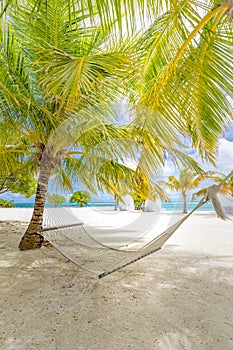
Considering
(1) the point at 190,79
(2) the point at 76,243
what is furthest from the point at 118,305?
(1) the point at 190,79

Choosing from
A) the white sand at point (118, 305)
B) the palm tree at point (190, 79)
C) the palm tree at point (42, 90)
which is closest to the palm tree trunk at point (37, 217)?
the palm tree at point (42, 90)

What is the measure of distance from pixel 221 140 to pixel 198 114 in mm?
306

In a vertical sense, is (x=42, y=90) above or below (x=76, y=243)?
above

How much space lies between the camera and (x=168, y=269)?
6.70 ft

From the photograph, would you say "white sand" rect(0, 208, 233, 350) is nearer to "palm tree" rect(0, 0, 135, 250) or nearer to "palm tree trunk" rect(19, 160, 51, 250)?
"palm tree trunk" rect(19, 160, 51, 250)

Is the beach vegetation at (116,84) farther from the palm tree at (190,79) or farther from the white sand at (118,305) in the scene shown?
the white sand at (118,305)

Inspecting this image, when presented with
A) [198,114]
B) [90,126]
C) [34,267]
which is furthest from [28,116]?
[198,114]

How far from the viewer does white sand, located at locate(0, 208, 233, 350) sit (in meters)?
1.06

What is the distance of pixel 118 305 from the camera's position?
1385mm

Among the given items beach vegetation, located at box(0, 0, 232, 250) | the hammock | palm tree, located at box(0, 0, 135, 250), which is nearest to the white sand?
the hammock

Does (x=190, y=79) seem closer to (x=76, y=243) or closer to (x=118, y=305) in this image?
(x=118, y=305)

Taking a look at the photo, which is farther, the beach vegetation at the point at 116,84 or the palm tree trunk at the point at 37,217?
the palm tree trunk at the point at 37,217

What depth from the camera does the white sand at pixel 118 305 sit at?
106 cm

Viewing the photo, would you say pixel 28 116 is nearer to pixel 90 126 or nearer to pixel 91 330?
pixel 90 126
